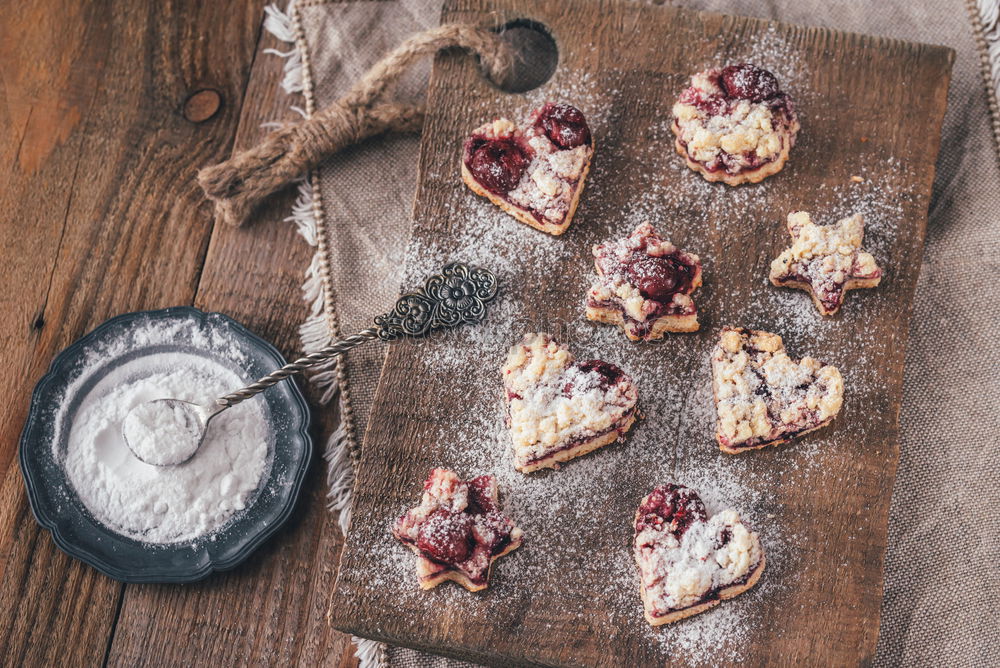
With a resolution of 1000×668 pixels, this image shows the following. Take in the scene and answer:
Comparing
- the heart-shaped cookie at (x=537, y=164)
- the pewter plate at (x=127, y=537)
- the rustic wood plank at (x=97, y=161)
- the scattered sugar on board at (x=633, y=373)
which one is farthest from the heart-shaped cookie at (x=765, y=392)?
the rustic wood plank at (x=97, y=161)

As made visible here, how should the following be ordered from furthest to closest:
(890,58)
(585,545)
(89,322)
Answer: (89,322) → (890,58) → (585,545)

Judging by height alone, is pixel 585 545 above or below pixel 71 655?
above

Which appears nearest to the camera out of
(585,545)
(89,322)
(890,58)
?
(585,545)

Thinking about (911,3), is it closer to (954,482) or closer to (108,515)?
(954,482)

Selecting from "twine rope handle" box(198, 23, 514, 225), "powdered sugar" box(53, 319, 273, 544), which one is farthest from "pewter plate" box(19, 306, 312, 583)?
"twine rope handle" box(198, 23, 514, 225)

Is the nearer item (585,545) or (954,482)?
(585,545)

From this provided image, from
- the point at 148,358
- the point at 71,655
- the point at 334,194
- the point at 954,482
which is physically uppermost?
the point at 334,194

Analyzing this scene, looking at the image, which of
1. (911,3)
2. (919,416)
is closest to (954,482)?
(919,416)
